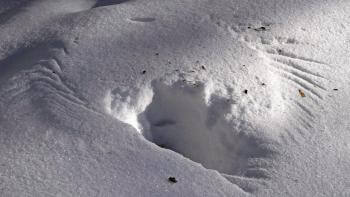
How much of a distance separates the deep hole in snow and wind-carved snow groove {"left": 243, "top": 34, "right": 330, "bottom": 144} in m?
0.16

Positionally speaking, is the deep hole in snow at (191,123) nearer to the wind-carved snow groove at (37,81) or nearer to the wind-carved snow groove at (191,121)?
the wind-carved snow groove at (191,121)

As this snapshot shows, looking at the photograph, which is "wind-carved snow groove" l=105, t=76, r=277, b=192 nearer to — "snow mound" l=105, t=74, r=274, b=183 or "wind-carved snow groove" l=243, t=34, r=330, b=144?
"snow mound" l=105, t=74, r=274, b=183

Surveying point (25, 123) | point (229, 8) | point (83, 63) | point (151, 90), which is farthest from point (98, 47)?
point (229, 8)

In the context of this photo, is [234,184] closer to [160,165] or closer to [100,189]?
[160,165]

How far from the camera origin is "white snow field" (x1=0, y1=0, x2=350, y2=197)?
50.6 inches

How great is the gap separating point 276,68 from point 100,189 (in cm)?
76

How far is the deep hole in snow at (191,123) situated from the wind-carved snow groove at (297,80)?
16cm

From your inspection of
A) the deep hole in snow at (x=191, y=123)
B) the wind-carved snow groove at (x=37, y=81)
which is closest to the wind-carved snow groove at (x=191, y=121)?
the deep hole in snow at (x=191, y=123)

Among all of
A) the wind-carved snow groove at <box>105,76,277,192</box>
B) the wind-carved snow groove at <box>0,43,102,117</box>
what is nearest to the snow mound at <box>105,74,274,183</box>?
the wind-carved snow groove at <box>105,76,277,192</box>

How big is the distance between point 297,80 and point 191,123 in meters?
0.41

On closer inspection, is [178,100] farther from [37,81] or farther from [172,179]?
[37,81]

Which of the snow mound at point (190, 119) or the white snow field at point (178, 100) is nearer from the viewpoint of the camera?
the white snow field at point (178, 100)

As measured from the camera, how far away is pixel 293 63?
5.42 ft

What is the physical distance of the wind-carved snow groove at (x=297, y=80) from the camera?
58.0 inches
